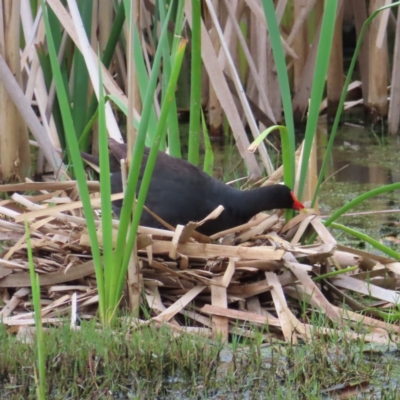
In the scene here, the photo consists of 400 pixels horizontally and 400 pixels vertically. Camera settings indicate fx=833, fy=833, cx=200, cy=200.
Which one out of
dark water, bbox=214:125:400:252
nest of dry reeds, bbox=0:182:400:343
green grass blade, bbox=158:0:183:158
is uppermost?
green grass blade, bbox=158:0:183:158

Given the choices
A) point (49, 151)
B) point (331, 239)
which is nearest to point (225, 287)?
point (331, 239)

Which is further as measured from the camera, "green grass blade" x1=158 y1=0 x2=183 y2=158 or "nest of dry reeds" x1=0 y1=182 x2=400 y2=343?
"green grass blade" x1=158 y1=0 x2=183 y2=158

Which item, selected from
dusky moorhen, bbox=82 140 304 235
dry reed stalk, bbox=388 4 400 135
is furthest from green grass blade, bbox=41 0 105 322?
dry reed stalk, bbox=388 4 400 135

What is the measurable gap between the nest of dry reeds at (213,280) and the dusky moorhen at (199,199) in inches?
5.9

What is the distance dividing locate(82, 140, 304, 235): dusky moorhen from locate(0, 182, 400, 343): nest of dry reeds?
5.9 inches

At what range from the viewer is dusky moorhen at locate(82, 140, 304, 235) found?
2994 mm

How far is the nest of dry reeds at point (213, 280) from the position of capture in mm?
2508

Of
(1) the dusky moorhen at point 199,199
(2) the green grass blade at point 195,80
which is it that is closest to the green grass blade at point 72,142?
(2) the green grass blade at point 195,80

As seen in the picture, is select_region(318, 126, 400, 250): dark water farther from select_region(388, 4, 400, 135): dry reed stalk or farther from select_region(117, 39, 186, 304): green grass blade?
select_region(117, 39, 186, 304): green grass blade

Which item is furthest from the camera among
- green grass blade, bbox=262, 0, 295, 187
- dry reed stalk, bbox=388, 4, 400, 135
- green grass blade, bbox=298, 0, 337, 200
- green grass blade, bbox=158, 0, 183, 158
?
dry reed stalk, bbox=388, 4, 400, 135

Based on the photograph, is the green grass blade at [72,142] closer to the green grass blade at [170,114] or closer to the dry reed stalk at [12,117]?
the green grass blade at [170,114]

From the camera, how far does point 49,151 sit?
3645 mm

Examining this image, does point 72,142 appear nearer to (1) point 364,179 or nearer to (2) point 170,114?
(2) point 170,114

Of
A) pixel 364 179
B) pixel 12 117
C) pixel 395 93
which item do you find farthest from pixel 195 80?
pixel 395 93
